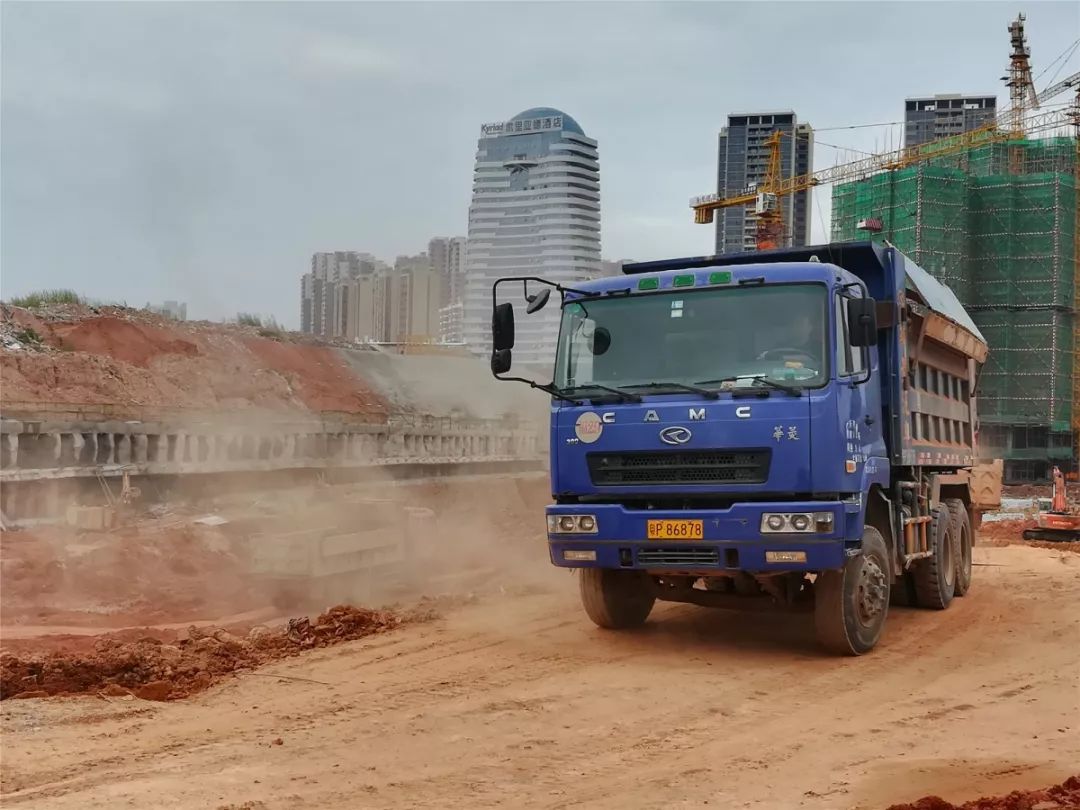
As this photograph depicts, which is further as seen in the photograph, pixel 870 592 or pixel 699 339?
pixel 870 592

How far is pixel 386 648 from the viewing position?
30.4ft

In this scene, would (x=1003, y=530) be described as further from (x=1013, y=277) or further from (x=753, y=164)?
(x=753, y=164)

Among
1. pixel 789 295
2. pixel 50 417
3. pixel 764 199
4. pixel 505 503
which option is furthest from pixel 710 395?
pixel 764 199

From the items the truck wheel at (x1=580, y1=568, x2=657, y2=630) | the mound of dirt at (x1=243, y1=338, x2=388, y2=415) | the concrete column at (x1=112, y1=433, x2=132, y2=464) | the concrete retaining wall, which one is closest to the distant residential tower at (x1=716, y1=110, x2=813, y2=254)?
the mound of dirt at (x1=243, y1=338, x2=388, y2=415)

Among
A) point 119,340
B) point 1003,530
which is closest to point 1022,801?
point 1003,530

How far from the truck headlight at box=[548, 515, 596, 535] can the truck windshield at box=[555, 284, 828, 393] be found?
105cm

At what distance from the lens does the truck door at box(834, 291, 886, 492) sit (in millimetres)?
8445

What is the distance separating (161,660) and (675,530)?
4029mm

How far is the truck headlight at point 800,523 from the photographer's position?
816 cm

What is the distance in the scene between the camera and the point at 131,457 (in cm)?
1803

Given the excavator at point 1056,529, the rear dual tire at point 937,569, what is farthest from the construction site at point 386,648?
the excavator at point 1056,529

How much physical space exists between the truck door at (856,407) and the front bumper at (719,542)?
36 centimetres

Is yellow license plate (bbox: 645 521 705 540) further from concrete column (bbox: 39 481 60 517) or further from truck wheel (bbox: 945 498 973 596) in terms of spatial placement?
concrete column (bbox: 39 481 60 517)

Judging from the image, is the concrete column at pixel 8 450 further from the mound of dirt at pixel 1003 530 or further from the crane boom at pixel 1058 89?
the crane boom at pixel 1058 89
